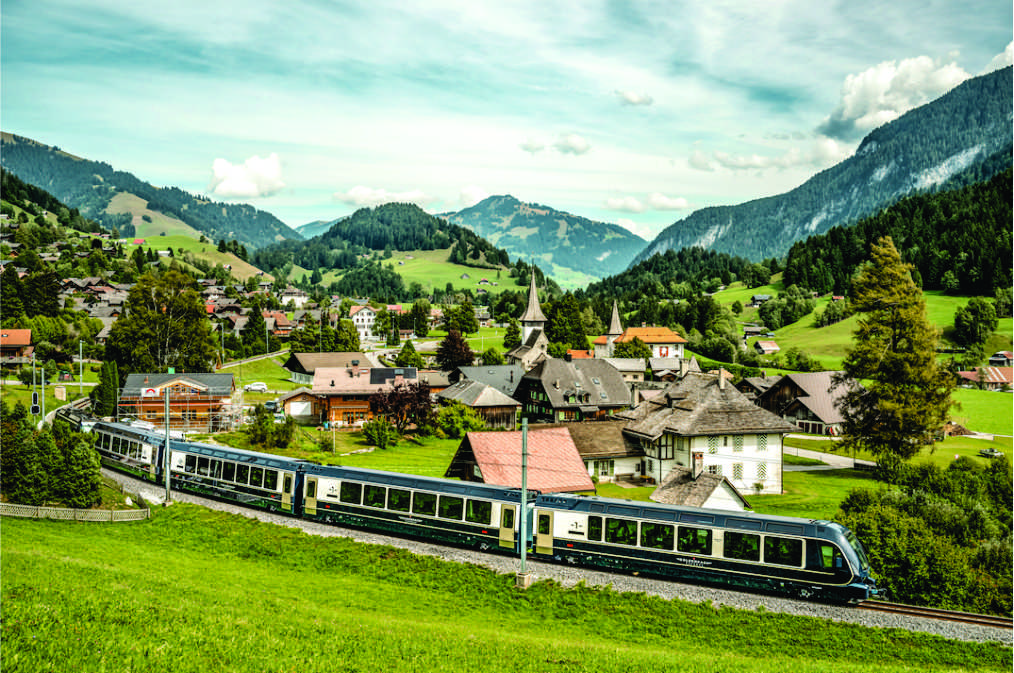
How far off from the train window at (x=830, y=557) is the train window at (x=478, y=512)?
10584 mm

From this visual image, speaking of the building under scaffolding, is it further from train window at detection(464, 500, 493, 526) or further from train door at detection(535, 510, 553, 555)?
→ train door at detection(535, 510, 553, 555)

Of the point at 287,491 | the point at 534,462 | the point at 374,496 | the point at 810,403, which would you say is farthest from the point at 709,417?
the point at 810,403

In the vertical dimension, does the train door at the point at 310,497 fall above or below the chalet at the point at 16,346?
below

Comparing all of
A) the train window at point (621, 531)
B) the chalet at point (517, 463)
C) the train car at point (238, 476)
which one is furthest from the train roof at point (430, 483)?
the chalet at point (517, 463)

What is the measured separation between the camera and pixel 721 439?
41625 mm

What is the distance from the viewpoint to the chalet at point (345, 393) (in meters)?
61.8

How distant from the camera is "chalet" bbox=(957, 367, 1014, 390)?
308ft

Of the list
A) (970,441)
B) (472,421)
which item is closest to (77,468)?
(472,421)

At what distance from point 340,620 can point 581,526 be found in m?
9.47

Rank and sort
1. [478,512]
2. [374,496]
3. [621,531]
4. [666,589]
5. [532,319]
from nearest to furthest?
1. [666,589]
2. [621,531]
3. [478,512]
4. [374,496]
5. [532,319]

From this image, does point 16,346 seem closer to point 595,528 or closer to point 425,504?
point 425,504

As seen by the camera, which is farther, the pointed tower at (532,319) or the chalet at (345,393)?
the pointed tower at (532,319)

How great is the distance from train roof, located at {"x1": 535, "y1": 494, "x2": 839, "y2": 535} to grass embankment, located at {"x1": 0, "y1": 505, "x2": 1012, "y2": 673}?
263 cm

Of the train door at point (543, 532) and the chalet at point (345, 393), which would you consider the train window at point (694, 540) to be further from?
the chalet at point (345, 393)
